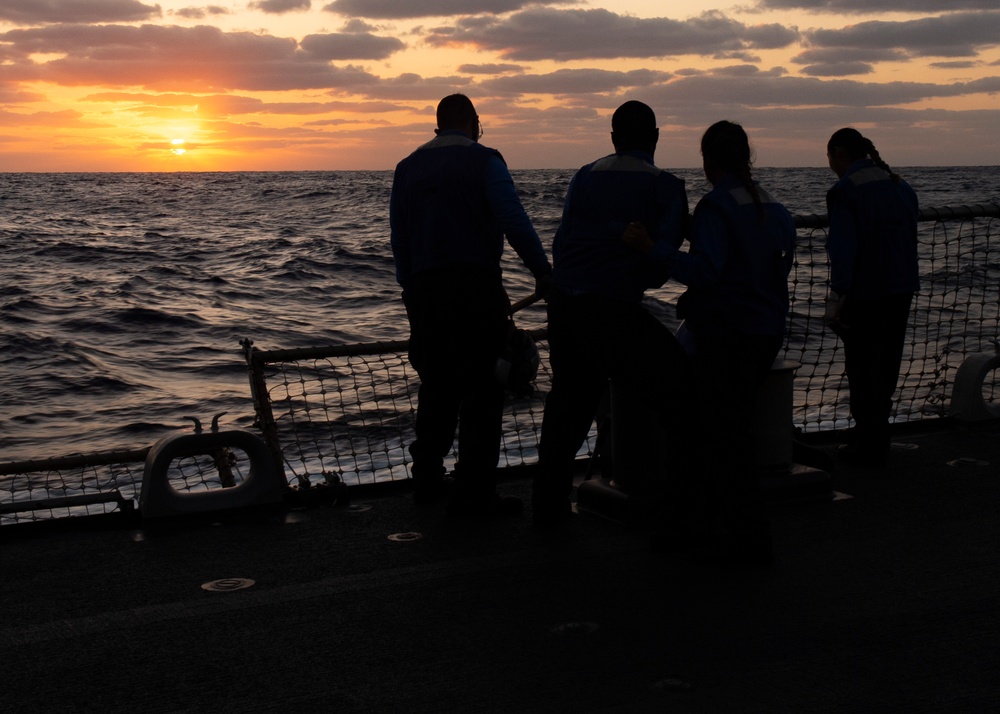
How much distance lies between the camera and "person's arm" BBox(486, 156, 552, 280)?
4645 mm

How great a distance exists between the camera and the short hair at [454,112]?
4.92 meters

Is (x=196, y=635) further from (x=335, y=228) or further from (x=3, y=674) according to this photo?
(x=335, y=228)

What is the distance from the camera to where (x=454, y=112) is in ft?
16.2

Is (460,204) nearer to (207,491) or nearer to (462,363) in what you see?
(462,363)

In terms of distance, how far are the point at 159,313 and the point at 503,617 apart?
73.0 ft

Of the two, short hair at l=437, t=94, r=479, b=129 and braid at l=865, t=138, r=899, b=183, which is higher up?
short hair at l=437, t=94, r=479, b=129

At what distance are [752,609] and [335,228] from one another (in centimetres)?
4877

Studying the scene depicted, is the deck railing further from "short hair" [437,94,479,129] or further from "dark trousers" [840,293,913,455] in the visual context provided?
"short hair" [437,94,479,129]

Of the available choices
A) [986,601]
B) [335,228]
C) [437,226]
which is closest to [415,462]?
[437,226]

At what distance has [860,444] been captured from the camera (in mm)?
5828

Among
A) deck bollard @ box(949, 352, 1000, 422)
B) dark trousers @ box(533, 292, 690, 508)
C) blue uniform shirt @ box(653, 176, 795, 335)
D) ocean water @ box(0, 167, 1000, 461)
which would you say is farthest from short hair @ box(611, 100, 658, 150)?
ocean water @ box(0, 167, 1000, 461)

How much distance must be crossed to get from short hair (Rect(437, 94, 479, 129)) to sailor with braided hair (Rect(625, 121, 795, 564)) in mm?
1193

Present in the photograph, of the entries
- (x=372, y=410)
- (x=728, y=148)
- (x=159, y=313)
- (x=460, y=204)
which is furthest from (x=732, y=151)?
(x=159, y=313)

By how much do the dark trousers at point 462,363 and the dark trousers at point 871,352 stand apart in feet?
6.46
